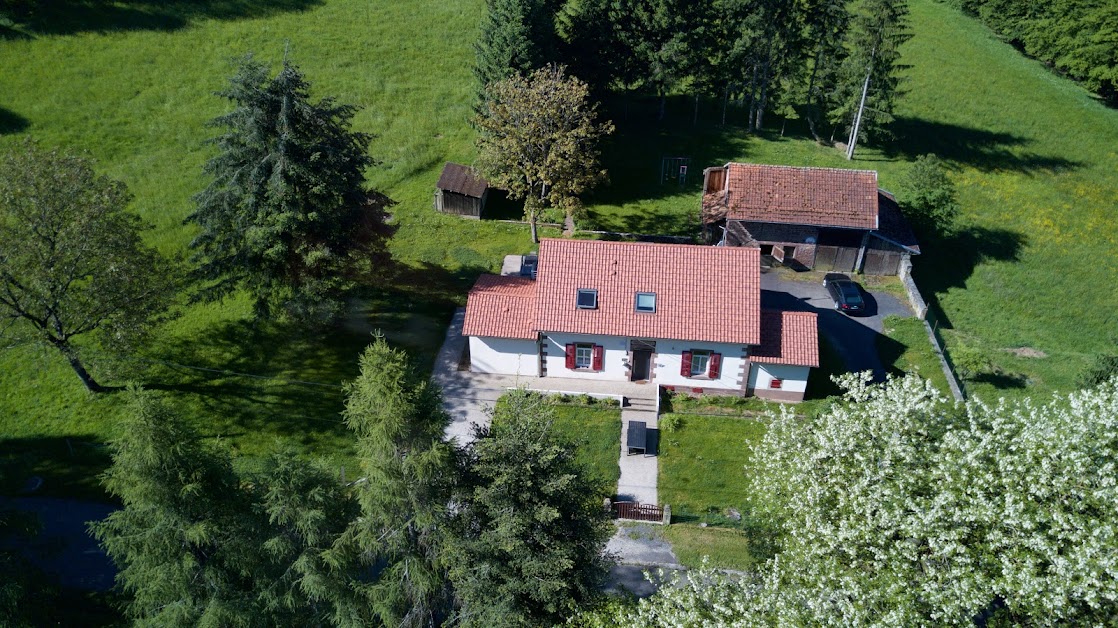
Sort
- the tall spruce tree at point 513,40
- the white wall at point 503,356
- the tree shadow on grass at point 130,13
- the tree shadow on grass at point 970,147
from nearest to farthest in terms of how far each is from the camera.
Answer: the white wall at point 503,356
the tall spruce tree at point 513,40
the tree shadow on grass at point 130,13
the tree shadow on grass at point 970,147

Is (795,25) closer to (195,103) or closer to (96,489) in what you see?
(195,103)

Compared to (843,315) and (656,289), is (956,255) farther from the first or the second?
(656,289)

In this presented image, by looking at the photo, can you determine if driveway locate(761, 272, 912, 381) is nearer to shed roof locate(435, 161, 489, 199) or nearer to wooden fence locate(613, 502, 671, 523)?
wooden fence locate(613, 502, 671, 523)

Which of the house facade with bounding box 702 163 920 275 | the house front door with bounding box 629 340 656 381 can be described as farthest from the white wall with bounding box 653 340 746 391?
the house facade with bounding box 702 163 920 275

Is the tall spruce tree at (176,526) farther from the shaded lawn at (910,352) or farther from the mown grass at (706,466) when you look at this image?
the shaded lawn at (910,352)

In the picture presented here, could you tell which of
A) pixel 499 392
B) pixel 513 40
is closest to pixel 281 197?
pixel 499 392

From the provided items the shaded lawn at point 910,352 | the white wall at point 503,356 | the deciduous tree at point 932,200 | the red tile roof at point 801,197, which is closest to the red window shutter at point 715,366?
the white wall at point 503,356
